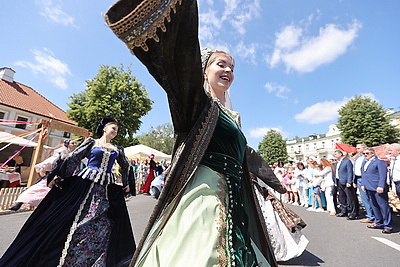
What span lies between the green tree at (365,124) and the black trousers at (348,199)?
21.3 m

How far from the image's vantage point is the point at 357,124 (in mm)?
24781

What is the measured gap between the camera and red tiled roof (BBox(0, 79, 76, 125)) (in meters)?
24.5

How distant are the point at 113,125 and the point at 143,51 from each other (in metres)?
2.68

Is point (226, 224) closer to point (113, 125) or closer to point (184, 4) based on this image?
point (184, 4)

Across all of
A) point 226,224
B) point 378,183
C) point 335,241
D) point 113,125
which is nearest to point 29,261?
point 113,125

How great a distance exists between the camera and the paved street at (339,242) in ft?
10.9

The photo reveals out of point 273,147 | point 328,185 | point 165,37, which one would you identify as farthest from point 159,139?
point 165,37

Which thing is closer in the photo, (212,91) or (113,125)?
(212,91)

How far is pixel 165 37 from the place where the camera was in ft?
2.43

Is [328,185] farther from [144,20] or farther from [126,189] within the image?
[144,20]

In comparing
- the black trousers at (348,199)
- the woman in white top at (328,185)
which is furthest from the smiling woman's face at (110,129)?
the woman in white top at (328,185)

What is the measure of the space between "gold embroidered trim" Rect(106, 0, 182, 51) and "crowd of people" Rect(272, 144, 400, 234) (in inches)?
254

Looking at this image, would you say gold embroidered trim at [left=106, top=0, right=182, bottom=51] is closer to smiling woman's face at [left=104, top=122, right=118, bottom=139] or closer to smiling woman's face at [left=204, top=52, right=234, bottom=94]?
smiling woman's face at [left=204, top=52, right=234, bottom=94]

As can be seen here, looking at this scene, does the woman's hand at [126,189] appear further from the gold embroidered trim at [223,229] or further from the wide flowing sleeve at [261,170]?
the gold embroidered trim at [223,229]
